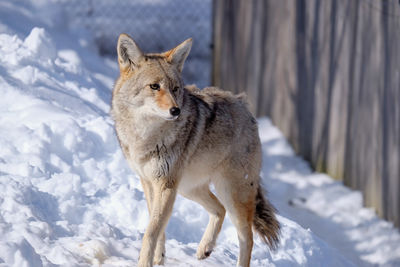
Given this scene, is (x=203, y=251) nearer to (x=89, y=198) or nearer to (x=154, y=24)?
(x=89, y=198)

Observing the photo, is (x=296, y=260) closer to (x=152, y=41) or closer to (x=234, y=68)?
(x=234, y=68)

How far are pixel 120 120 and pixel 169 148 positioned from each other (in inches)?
17.2

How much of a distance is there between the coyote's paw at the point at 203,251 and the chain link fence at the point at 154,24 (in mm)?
6744

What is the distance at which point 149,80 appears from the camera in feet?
14.4

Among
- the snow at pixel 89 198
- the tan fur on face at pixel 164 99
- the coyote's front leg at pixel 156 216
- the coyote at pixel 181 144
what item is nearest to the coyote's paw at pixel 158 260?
the coyote at pixel 181 144

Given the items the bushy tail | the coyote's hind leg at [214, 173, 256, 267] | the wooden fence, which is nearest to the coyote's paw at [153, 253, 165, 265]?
the coyote's hind leg at [214, 173, 256, 267]

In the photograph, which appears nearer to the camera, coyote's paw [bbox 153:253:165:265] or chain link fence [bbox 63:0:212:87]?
coyote's paw [bbox 153:253:165:265]

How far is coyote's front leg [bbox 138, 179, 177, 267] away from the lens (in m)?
4.39

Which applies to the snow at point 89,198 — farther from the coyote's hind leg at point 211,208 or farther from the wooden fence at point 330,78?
the wooden fence at point 330,78

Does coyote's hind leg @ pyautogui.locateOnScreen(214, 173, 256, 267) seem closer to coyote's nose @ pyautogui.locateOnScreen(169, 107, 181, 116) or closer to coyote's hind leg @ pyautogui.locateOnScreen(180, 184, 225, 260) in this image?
coyote's hind leg @ pyautogui.locateOnScreen(180, 184, 225, 260)

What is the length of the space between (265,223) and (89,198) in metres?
1.60

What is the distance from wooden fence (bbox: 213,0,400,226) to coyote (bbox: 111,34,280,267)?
2.29m

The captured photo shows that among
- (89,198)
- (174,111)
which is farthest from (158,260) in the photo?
(174,111)

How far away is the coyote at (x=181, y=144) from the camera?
4441 millimetres
